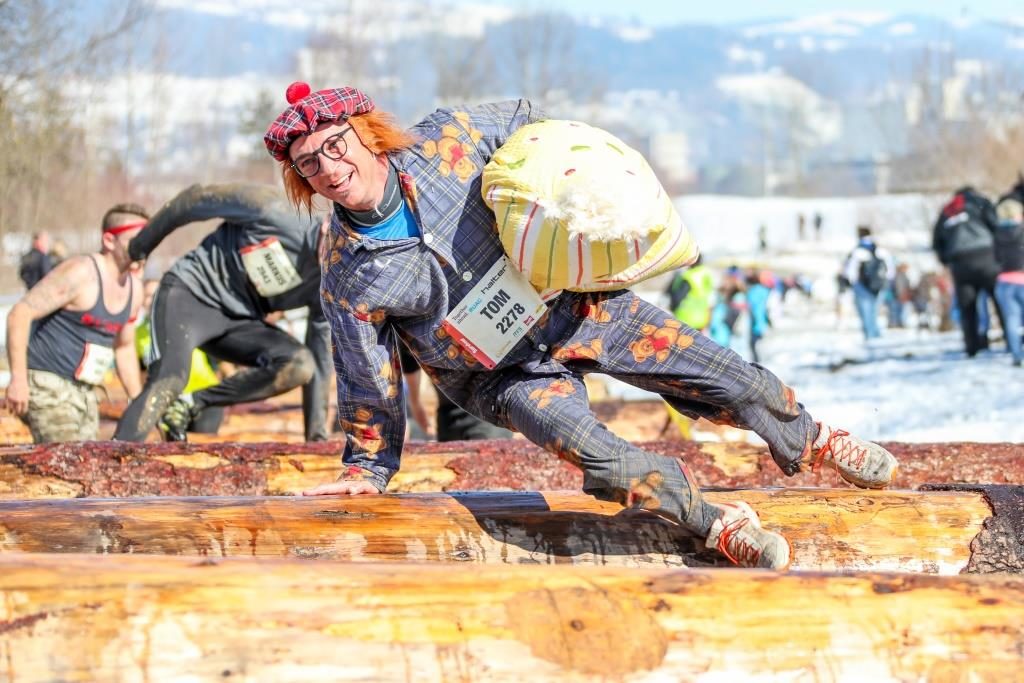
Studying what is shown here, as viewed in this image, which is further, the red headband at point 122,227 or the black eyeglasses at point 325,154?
the red headband at point 122,227

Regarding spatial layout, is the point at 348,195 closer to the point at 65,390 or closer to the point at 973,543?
the point at 973,543

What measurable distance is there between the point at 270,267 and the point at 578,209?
4.04 m

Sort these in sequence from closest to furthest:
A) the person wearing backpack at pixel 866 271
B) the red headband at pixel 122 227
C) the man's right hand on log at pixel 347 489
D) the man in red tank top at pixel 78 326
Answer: the man's right hand on log at pixel 347 489 < the man in red tank top at pixel 78 326 < the red headband at pixel 122 227 < the person wearing backpack at pixel 866 271

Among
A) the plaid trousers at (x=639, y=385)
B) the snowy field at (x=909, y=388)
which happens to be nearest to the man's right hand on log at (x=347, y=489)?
the plaid trousers at (x=639, y=385)

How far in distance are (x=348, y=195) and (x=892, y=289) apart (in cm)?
2547

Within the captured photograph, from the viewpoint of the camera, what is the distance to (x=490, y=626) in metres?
3.19

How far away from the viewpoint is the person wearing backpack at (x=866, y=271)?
1908 cm

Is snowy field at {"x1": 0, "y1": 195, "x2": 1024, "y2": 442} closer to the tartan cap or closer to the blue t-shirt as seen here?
the blue t-shirt

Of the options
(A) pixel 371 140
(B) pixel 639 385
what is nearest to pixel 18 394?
(A) pixel 371 140

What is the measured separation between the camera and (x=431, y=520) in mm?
4238

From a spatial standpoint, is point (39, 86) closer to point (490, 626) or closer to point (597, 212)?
point (597, 212)

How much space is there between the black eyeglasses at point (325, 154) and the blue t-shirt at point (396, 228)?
228 millimetres

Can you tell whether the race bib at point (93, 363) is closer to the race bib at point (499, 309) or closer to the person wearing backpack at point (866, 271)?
the race bib at point (499, 309)

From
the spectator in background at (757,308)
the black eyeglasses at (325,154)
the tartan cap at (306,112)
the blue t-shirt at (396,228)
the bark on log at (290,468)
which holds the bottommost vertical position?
the spectator in background at (757,308)
